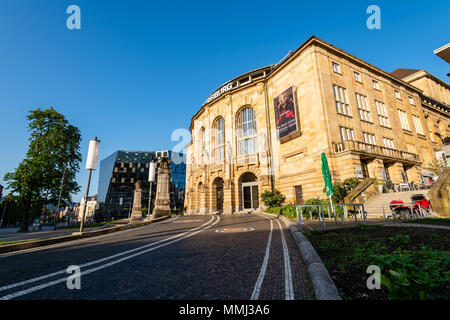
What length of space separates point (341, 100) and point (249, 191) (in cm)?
1567

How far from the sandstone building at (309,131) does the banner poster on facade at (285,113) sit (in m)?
0.12

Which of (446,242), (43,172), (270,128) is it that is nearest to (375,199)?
(446,242)

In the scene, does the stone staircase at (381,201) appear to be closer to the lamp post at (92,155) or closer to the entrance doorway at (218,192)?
the lamp post at (92,155)

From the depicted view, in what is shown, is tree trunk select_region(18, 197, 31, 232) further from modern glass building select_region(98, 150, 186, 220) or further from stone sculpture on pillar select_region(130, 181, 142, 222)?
modern glass building select_region(98, 150, 186, 220)

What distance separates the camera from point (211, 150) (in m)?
31.0

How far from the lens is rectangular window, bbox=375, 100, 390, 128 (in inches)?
967

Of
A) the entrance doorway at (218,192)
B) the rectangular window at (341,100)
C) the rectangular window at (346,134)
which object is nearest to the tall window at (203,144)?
the entrance doorway at (218,192)

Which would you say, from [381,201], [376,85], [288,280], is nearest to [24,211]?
[288,280]

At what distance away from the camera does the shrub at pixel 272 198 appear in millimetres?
21453

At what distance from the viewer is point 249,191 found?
2681 centimetres

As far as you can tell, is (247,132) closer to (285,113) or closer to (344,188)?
(285,113)
